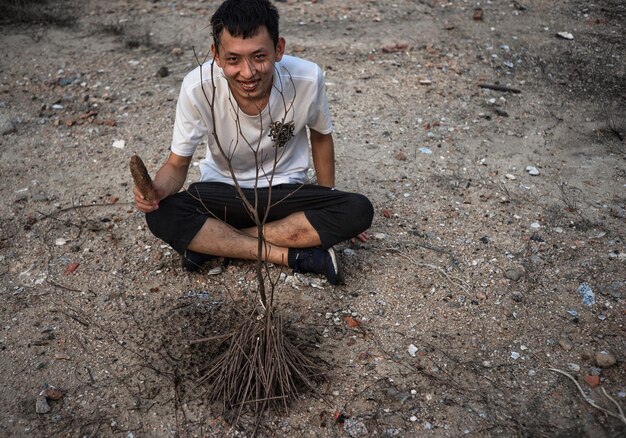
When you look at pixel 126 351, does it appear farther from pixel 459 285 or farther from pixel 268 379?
pixel 459 285

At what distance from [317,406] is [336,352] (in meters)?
0.29

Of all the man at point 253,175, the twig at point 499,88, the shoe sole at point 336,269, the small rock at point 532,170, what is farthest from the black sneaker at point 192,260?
the twig at point 499,88

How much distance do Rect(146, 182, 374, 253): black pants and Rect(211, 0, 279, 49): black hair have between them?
28.7 inches

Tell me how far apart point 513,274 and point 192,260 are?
1.63 m

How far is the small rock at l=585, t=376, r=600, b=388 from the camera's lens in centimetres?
242

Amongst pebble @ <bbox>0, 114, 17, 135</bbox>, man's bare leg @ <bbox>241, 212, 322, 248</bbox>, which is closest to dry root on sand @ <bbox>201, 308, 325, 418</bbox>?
man's bare leg @ <bbox>241, 212, 322, 248</bbox>

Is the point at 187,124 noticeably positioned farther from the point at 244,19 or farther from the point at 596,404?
the point at 596,404

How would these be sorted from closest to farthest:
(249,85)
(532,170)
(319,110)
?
(249,85) < (319,110) < (532,170)

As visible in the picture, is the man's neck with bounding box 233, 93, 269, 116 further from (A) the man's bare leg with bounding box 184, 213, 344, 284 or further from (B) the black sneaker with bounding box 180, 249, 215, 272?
(B) the black sneaker with bounding box 180, 249, 215, 272

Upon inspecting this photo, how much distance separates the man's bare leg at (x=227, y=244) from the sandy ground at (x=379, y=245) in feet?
0.36

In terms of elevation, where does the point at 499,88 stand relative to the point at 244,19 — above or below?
below

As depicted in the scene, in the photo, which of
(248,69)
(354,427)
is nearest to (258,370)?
(354,427)

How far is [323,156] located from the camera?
126 inches

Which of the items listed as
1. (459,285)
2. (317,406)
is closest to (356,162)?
(459,285)
